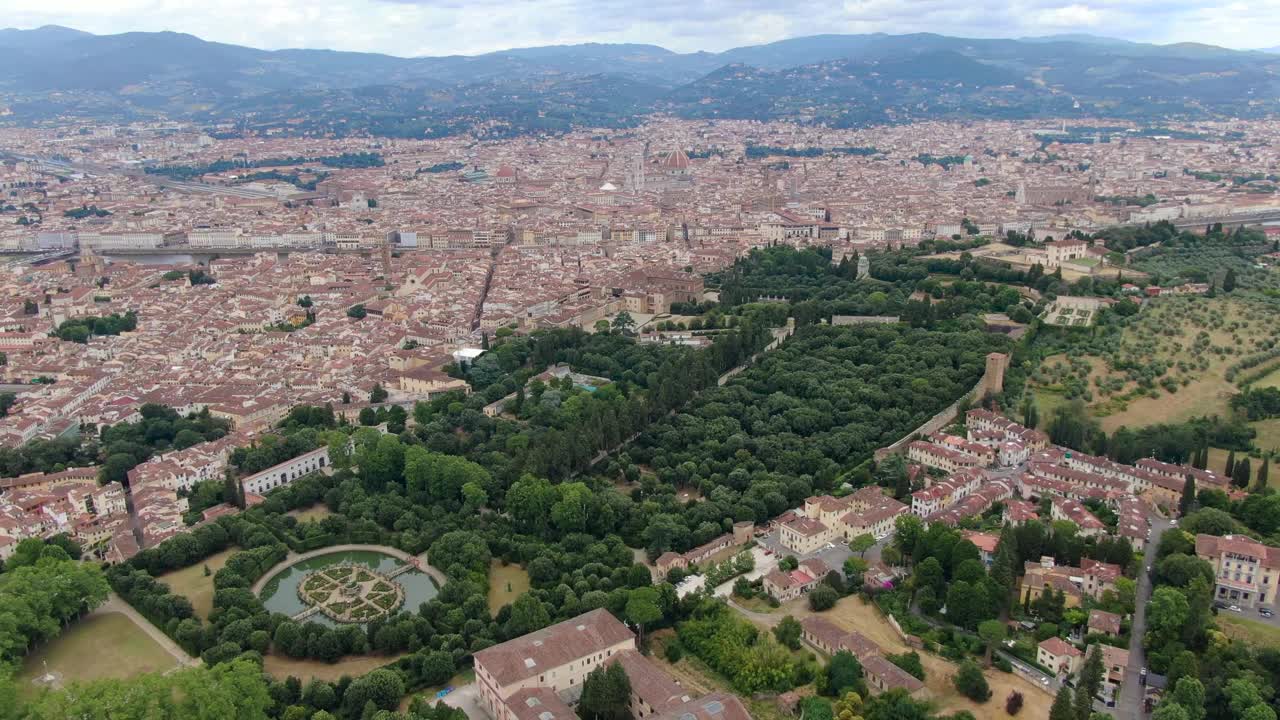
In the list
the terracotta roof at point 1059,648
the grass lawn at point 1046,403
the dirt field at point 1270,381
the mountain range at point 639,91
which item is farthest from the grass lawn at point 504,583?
the mountain range at point 639,91

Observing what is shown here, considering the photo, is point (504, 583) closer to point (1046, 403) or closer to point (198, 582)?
point (198, 582)

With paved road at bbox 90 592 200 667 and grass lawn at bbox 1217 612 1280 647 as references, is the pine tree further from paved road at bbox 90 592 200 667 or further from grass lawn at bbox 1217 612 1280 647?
paved road at bbox 90 592 200 667

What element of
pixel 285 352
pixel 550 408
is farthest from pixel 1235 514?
pixel 285 352

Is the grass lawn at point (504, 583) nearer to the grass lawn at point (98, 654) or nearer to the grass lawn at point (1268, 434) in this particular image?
the grass lawn at point (98, 654)

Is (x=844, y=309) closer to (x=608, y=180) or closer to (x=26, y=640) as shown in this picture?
(x=26, y=640)

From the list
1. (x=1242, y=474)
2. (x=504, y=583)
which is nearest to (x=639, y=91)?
(x=1242, y=474)

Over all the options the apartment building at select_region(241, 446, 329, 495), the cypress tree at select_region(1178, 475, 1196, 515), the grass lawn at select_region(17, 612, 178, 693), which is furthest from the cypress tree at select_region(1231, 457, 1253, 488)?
the grass lawn at select_region(17, 612, 178, 693)
